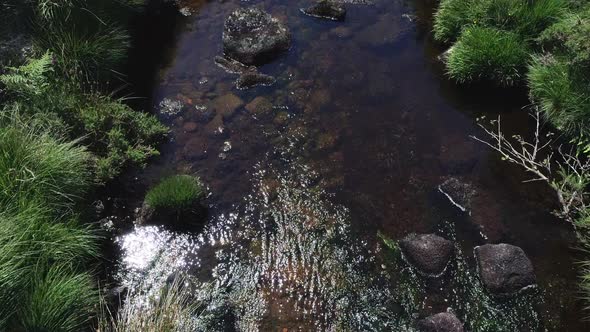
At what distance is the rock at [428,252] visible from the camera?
895cm

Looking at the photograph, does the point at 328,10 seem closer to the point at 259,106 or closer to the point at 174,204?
the point at 259,106

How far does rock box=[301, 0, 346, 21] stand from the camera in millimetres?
15500

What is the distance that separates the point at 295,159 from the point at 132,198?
146 inches

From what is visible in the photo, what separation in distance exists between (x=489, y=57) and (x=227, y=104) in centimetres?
689

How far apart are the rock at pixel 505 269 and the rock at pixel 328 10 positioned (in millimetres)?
9333

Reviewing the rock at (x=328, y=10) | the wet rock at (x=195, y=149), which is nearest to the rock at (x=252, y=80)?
the wet rock at (x=195, y=149)

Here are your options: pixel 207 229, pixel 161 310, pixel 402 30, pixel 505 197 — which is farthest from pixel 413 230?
pixel 402 30

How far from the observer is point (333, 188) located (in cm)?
1061

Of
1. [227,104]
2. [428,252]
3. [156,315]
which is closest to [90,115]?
[227,104]

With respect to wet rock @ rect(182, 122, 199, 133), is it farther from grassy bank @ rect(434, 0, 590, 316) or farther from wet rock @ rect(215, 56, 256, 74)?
grassy bank @ rect(434, 0, 590, 316)

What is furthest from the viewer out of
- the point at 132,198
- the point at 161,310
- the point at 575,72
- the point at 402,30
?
the point at 402,30

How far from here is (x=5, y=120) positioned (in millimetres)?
9242

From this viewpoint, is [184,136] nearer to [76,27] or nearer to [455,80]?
[76,27]

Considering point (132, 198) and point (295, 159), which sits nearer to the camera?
point (132, 198)
